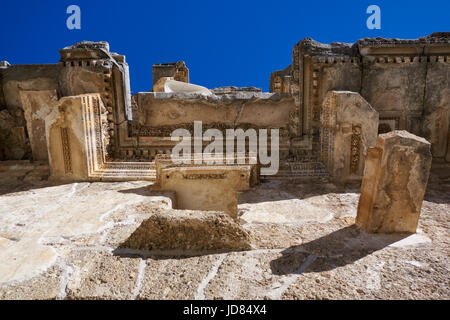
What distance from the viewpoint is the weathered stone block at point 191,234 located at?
82.6 inches

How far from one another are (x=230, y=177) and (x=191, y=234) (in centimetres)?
187

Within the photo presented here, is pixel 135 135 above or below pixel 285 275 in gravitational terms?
above

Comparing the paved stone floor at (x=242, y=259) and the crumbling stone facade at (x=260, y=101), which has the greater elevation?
the crumbling stone facade at (x=260, y=101)

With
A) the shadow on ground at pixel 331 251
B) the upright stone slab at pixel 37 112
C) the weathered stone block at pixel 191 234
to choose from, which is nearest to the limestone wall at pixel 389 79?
the shadow on ground at pixel 331 251

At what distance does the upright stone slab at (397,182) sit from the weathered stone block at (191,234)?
1147 millimetres

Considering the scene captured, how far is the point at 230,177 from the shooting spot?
155 inches

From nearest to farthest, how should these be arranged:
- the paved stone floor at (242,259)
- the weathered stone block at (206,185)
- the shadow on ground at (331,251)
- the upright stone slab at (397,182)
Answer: the paved stone floor at (242,259) → the shadow on ground at (331,251) → the upright stone slab at (397,182) → the weathered stone block at (206,185)

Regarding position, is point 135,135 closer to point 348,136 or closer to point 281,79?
point 348,136

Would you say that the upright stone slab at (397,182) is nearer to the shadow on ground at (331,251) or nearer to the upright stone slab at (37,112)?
the shadow on ground at (331,251)

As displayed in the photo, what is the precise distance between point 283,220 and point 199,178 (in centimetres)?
153

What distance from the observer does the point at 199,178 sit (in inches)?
155

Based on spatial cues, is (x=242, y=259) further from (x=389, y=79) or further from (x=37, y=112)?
(x=37, y=112)

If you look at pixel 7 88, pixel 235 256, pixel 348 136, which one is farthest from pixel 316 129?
pixel 7 88
